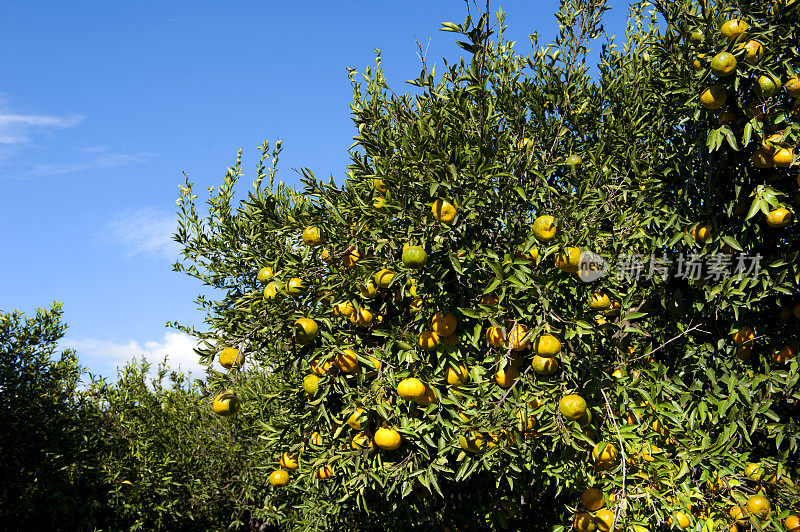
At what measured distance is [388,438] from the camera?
3787mm

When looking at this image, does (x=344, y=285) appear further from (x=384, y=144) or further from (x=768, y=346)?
(x=768, y=346)

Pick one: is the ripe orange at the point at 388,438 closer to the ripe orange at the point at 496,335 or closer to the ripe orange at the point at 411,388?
the ripe orange at the point at 411,388

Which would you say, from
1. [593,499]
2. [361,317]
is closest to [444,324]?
[361,317]

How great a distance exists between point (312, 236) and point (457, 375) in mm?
1547

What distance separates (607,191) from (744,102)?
1.18 m

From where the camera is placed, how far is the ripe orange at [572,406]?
3553mm

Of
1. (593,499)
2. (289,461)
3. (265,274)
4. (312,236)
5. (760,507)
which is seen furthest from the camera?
(289,461)

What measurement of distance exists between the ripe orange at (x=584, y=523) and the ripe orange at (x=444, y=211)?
2.59 metres

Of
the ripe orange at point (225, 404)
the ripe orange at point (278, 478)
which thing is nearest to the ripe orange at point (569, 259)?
the ripe orange at point (225, 404)

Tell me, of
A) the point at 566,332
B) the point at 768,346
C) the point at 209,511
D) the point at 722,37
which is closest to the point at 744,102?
the point at 722,37

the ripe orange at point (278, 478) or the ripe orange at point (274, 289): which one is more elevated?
the ripe orange at point (274, 289)

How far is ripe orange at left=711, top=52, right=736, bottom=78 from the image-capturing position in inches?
150

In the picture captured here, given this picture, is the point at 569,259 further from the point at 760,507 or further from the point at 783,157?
the point at 760,507

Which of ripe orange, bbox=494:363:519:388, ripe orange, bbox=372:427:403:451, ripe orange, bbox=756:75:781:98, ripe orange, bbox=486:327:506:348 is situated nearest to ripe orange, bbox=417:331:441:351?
ripe orange, bbox=486:327:506:348
